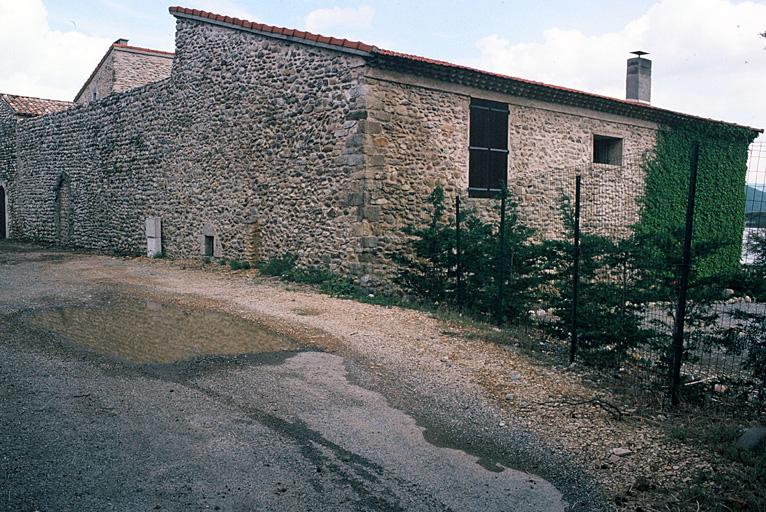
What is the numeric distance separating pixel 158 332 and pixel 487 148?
7348 mm

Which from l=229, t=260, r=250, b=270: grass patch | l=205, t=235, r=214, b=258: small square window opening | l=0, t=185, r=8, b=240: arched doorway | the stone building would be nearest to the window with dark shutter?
the stone building

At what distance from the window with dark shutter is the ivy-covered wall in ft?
14.3

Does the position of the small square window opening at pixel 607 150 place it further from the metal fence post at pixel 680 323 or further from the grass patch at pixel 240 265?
the metal fence post at pixel 680 323

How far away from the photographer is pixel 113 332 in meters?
6.98

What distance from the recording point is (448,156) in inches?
448

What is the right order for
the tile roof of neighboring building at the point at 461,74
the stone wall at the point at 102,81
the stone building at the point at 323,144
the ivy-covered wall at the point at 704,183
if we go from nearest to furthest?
the tile roof of neighboring building at the point at 461,74, the stone building at the point at 323,144, the ivy-covered wall at the point at 704,183, the stone wall at the point at 102,81

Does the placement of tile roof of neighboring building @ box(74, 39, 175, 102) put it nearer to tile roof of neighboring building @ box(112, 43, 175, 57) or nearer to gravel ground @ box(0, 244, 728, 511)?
tile roof of neighboring building @ box(112, 43, 175, 57)

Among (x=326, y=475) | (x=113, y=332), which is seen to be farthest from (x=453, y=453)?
(x=113, y=332)

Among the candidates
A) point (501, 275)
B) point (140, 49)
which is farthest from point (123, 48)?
point (501, 275)

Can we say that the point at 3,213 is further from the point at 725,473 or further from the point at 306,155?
the point at 725,473

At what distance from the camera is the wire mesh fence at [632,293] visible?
5020 millimetres

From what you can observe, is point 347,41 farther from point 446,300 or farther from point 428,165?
point 446,300

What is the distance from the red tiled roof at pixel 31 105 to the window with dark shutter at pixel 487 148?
16559 mm

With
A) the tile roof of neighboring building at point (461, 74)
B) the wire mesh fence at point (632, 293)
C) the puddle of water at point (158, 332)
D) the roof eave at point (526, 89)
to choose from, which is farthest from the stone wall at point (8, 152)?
the wire mesh fence at point (632, 293)
